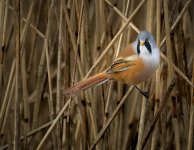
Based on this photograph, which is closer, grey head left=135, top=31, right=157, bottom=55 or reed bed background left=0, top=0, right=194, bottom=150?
grey head left=135, top=31, right=157, bottom=55

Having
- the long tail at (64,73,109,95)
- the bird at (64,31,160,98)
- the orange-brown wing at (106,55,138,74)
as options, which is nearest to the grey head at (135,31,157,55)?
the bird at (64,31,160,98)

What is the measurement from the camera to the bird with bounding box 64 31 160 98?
6.77 ft

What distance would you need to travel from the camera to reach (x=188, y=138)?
2.30 metres

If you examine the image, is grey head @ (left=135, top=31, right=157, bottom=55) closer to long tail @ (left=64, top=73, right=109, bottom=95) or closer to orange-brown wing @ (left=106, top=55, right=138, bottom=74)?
orange-brown wing @ (left=106, top=55, right=138, bottom=74)

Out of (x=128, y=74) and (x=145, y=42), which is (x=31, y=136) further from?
(x=145, y=42)

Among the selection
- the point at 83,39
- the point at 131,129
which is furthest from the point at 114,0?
the point at 131,129

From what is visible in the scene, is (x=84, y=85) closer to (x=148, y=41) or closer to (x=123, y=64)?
(x=123, y=64)

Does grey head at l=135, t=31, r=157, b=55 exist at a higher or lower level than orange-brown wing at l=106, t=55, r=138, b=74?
higher

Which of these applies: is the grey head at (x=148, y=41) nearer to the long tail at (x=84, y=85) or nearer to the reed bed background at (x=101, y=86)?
the reed bed background at (x=101, y=86)

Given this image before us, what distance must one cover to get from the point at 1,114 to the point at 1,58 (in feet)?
1.09

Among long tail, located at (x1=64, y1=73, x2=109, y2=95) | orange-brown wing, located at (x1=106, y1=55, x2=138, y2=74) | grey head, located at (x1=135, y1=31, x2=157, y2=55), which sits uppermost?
grey head, located at (x1=135, y1=31, x2=157, y2=55)

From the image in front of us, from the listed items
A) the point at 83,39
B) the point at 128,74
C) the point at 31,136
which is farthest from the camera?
the point at 31,136

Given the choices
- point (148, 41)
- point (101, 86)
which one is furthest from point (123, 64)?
point (101, 86)

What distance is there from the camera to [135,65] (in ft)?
7.20
